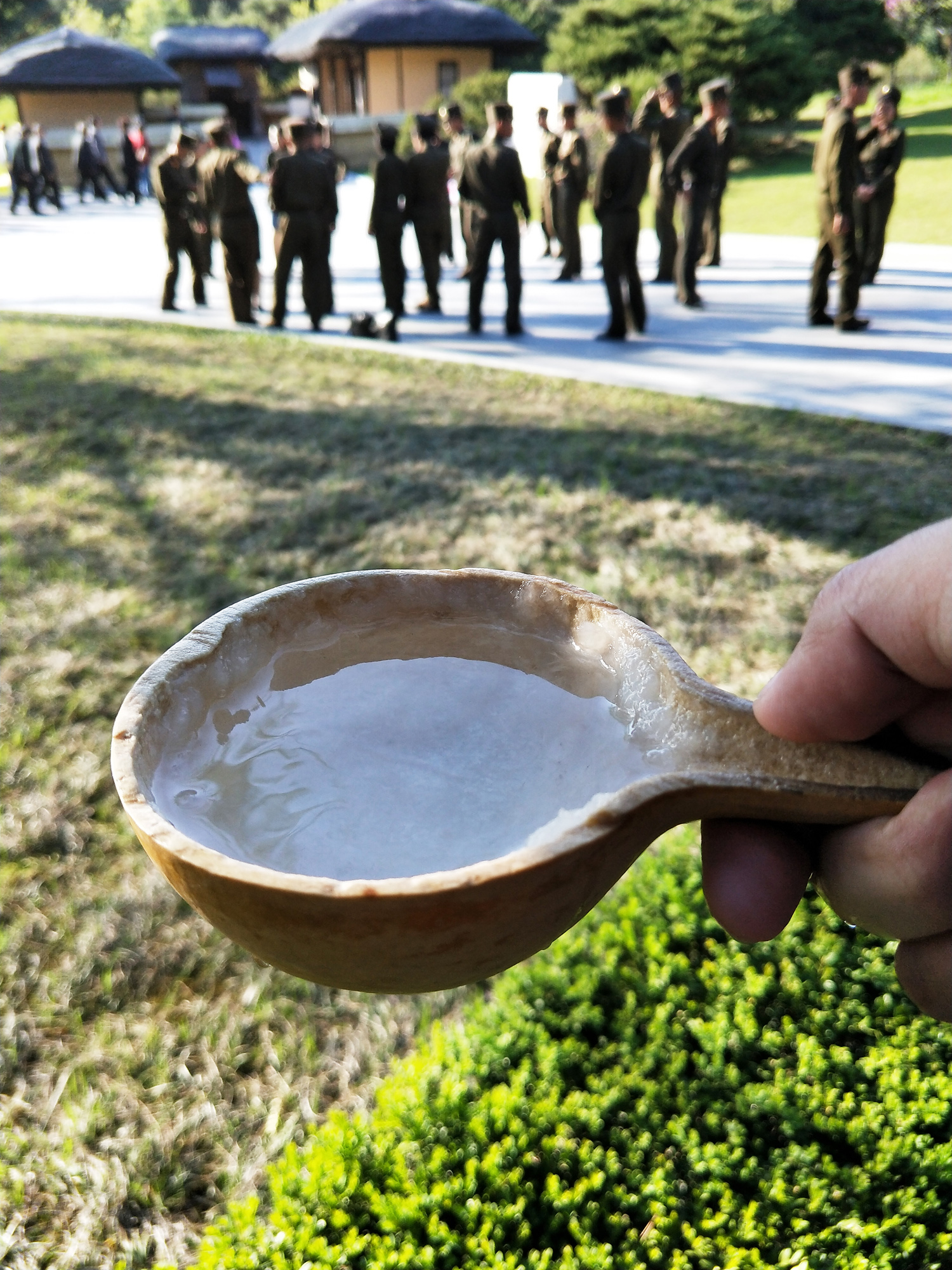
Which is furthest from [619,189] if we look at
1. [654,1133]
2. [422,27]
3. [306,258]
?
[422,27]

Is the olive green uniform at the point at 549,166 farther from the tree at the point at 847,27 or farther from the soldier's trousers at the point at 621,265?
the tree at the point at 847,27

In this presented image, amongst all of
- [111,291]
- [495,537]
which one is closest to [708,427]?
[495,537]

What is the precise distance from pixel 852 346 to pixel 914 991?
8.26 meters

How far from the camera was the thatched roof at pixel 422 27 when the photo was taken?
98.5 ft

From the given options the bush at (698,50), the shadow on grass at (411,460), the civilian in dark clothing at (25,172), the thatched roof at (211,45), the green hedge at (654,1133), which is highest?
the thatched roof at (211,45)

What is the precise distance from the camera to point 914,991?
126cm

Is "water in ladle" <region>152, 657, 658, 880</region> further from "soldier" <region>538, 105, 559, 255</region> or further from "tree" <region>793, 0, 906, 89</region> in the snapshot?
"tree" <region>793, 0, 906, 89</region>

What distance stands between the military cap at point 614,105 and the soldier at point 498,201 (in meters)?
0.96

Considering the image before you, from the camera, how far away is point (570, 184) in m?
11.9

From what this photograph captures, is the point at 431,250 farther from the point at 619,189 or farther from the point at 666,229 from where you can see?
the point at 666,229

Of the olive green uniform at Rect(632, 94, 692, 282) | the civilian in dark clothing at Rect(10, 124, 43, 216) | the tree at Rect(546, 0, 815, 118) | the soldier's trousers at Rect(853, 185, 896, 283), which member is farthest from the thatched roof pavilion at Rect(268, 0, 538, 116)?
the soldier's trousers at Rect(853, 185, 896, 283)

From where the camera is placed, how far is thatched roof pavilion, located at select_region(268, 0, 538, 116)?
3011 cm

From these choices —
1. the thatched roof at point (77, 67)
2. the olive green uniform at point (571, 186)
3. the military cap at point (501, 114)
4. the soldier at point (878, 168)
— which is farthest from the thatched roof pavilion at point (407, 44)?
the military cap at point (501, 114)

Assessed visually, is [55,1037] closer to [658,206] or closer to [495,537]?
[495,537]
